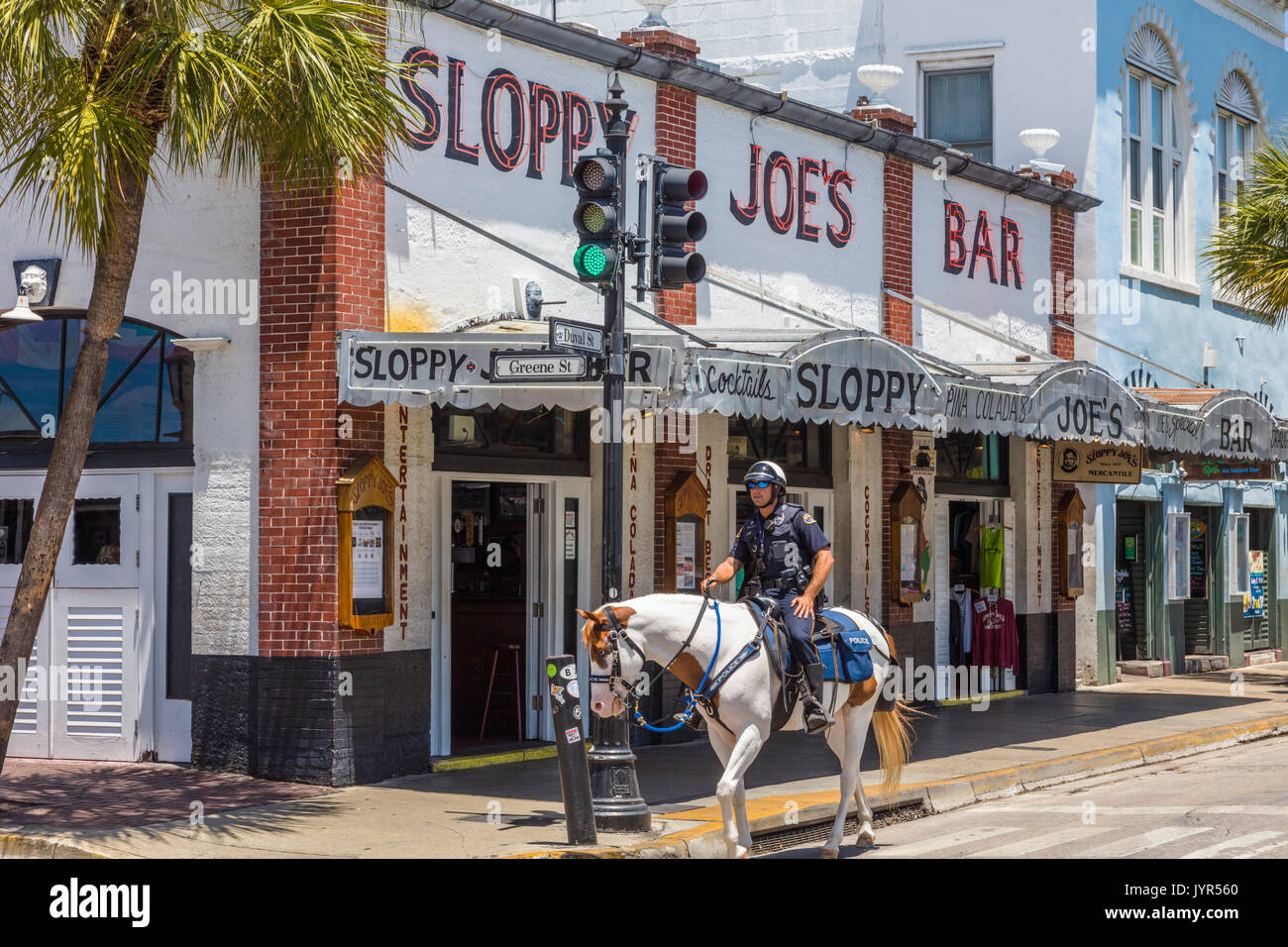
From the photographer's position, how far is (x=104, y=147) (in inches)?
411

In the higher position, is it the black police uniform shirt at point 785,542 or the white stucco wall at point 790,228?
the white stucco wall at point 790,228

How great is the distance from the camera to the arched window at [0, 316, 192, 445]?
13562 mm

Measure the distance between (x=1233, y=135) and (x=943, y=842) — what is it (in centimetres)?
2000

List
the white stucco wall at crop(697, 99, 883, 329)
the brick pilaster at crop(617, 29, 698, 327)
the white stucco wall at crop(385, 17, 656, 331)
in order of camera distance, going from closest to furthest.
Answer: the white stucco wall at crop(385, 17, 656, 331) → the brick pilaster at crop(617, 29, 698, 327) → the white stucco wall at crop(697, 99, 883, 329)

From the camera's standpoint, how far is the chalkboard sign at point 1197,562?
25688 mm

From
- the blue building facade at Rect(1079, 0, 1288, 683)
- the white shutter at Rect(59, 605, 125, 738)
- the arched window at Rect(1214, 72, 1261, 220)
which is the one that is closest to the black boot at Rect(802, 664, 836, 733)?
the white shutter at Rect(59, 605, 125, 738)

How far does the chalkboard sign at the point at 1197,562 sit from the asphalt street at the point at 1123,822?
423 inches

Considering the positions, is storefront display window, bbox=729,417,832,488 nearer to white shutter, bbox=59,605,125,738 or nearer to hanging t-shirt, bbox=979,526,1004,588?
hanging t-shirt, bbox=979,526,1004,588

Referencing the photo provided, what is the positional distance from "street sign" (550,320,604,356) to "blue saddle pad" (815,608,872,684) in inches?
93.9

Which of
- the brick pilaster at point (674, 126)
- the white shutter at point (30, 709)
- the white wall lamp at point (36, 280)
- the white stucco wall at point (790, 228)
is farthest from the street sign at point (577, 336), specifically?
the white shutter at point (30, 709)

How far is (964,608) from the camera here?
20469mm

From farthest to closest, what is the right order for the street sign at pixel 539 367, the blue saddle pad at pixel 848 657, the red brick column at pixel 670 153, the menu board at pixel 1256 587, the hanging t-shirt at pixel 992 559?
the menu board at pixel 1256 587 → the hanging t-shirt at pixel 992 559 → the red brick column at pixel 670 153 → the street sign at pixel 539 367 → the blue saddle pad at pixel 848 657

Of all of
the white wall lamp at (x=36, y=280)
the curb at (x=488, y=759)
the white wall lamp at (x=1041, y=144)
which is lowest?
the curb at (x=488, y=759)

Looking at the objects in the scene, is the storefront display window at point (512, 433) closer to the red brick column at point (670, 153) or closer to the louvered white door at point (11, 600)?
the red brick column at point (670, 153)
